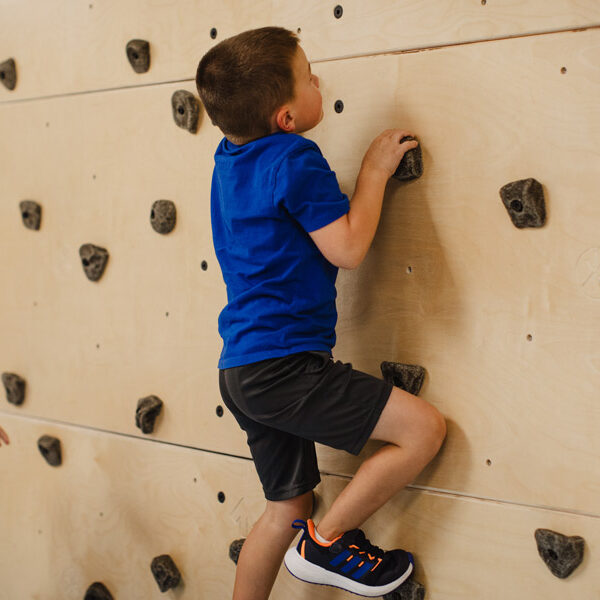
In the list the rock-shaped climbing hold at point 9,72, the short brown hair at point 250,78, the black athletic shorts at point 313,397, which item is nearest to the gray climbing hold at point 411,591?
the black athletic shorts at point 313,397

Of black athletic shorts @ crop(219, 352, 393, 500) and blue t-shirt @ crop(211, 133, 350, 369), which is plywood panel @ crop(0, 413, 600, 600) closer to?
black athletic shorts @ crop(219, 352, 393, 500)

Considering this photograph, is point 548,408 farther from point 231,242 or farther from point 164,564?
point 164,564

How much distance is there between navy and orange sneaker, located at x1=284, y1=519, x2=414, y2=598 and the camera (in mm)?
1098

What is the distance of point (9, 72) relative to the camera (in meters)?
1.57

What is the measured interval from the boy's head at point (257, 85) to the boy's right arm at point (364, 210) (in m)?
0.12

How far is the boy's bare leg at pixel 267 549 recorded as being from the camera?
1.21m

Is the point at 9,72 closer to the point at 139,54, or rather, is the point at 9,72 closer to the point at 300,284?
the point at 139,54

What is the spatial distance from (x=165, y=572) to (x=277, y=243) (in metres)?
0.77

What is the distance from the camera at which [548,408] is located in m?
1.06

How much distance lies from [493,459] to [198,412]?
57 centimetres

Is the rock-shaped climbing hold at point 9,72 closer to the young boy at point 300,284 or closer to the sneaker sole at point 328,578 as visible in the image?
the young boy at point 300,284

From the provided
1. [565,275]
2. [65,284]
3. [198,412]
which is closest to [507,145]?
[565,275]

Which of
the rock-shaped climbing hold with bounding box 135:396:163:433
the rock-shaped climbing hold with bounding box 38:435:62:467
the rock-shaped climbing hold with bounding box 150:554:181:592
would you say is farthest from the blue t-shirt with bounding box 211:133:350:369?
the rock-shaped climbing hold with bounding box 38:435:62:467

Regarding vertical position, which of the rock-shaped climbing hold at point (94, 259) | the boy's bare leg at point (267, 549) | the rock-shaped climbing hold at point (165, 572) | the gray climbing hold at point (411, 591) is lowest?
the rock-shaped climbing hold at point (165, 572)
